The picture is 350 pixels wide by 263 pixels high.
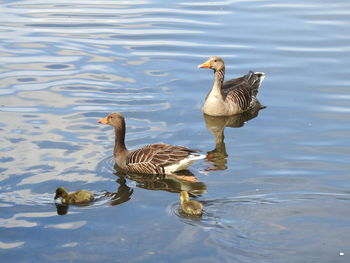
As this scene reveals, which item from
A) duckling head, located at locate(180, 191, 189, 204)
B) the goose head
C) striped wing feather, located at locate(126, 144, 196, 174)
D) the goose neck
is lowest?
duckling head, located at locate(180, 191, 189, 204)

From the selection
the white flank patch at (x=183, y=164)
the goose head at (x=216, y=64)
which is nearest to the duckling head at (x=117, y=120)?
the white flank patch at (x=183, y=164)

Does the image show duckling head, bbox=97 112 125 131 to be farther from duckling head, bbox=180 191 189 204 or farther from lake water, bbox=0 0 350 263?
duckling head, bbox=180 191 189 204

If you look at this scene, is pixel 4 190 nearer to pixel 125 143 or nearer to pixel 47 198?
pixel 47 198

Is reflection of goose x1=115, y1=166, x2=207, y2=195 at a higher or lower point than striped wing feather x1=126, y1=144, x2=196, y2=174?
lower

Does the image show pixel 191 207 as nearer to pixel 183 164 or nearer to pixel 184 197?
pixel 184 197

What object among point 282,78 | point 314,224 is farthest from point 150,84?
point 314,224

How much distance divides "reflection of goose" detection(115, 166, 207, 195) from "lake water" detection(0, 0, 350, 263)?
0.14 ft

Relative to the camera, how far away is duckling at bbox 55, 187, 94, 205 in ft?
34.4

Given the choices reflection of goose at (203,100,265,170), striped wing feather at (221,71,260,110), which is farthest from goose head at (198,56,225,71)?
reflection of goose at (203,100,265,170)

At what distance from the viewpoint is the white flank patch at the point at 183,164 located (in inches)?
461

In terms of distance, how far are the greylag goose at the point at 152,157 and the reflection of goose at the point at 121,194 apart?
512mm

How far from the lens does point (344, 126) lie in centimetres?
1396

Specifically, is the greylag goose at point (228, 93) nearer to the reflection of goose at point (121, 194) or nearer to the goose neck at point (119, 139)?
the goose neck at point (119, 139)

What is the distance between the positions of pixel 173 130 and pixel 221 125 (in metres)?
1.47
